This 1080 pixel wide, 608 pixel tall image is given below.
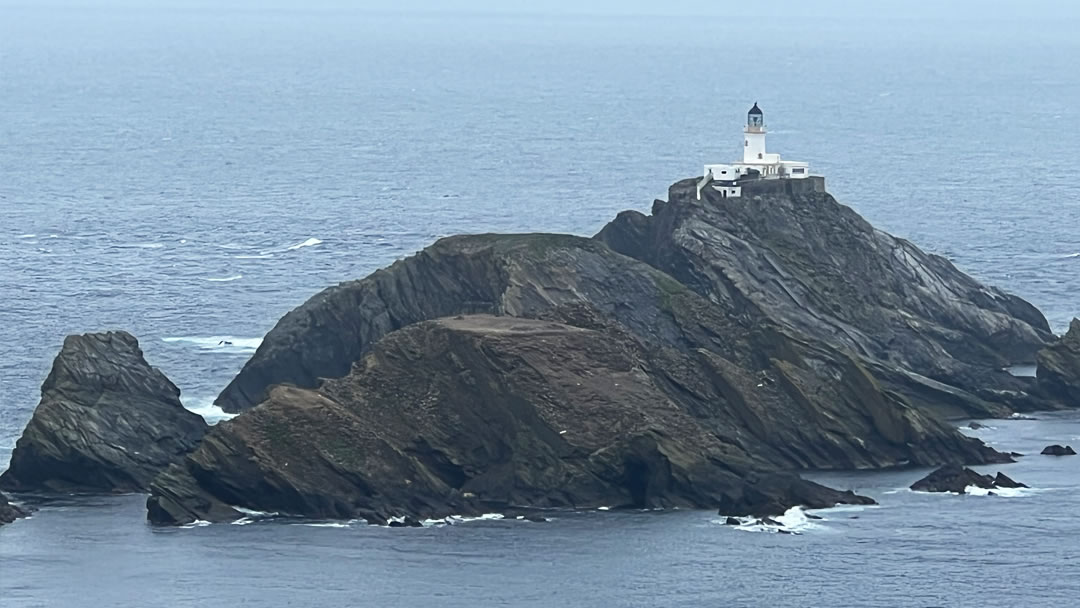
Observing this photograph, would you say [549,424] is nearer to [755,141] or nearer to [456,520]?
[456,520]

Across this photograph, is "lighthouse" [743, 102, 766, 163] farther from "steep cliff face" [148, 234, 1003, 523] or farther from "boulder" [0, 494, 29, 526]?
"boulder" [0, 494, 29, 526]

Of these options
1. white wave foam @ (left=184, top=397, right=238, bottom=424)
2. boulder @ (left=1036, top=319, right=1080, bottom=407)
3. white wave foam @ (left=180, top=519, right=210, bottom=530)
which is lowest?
white wave foam @ (left=180, top=519, right=210, bottom=530)

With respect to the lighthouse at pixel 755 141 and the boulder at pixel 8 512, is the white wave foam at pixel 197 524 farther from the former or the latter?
the lighthouse at pixel 755 141

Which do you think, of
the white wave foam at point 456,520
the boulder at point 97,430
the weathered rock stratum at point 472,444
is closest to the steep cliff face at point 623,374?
the weathered rock stratum at point 472,444

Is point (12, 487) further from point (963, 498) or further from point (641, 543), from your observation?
point (963, 498)

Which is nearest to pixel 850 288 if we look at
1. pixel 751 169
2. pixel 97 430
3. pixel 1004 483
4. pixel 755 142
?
pixel 751 169

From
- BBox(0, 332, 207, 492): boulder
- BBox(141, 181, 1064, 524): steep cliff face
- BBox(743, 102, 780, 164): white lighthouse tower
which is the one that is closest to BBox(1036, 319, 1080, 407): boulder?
BBox(141, 181, 1064, 524): steep cliff face

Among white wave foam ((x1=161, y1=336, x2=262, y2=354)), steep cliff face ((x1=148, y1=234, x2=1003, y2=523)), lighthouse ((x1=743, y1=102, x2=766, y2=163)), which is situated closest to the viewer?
steep cliff face ((x1=148, y1=234, x2=1003, y2=523))
